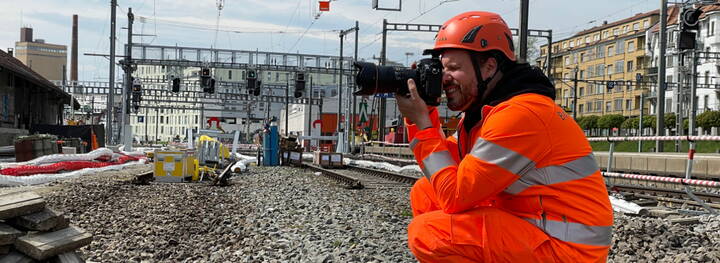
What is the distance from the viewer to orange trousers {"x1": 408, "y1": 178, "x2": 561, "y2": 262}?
2.37 m

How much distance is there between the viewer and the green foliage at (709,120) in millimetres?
45438

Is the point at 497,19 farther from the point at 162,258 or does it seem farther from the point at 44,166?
the point at 44,166

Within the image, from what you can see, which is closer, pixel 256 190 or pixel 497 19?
pixel 497 19

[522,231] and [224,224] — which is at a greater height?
[522,231]

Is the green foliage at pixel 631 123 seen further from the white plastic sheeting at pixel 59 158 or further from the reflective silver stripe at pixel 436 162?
the reflective silver stripe at pixel 436 162

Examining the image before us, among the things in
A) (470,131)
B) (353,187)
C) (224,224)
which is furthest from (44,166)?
(470,131)

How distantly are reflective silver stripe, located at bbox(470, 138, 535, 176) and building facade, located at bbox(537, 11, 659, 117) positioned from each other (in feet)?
216

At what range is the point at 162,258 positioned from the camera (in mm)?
6051

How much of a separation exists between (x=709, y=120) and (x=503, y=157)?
5017 centimetres

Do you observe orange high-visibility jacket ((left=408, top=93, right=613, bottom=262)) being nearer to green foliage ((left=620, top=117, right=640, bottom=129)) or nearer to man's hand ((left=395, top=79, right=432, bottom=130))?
man's hand ((left=395, top=79, right=432, bottom=130))

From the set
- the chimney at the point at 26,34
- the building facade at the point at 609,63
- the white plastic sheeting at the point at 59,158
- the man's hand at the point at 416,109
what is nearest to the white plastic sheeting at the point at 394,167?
the white plastic sheeting at the point at 59,158

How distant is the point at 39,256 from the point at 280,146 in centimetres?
2221

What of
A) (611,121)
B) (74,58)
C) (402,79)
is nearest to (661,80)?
(402,79)

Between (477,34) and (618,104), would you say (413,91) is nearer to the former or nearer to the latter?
(477,34)
